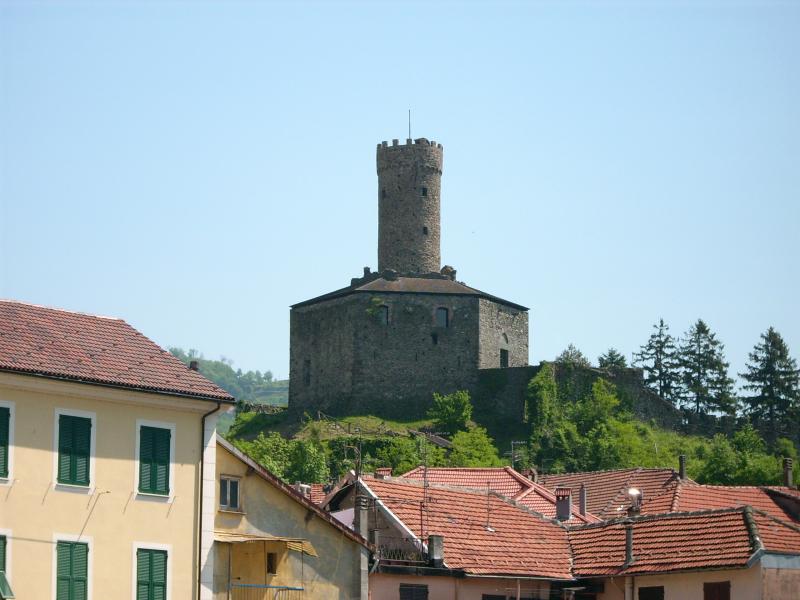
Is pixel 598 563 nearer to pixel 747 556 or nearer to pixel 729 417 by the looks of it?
pixel 747 556

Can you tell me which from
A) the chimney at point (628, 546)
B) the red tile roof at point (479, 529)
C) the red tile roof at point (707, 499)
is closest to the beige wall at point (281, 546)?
the red tile roof at point (479, 529)

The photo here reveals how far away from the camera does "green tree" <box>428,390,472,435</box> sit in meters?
104

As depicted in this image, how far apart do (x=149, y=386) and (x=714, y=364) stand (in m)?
98.1

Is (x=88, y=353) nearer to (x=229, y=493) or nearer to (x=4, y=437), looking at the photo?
(x=4, y=437)

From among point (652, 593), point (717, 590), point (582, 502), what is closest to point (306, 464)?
point (582, 502)

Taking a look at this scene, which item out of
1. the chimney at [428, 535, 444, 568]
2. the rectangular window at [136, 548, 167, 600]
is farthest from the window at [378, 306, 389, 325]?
the rectangular window at [136, 548, 167, 600]

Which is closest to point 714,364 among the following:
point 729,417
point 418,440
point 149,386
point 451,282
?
point 729,417

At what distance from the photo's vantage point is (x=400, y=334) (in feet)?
361

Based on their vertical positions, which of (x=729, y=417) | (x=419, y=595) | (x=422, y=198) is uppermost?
(x=422, y=198)

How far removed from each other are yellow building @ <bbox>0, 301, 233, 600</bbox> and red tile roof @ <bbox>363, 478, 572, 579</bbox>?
7274 millimetres

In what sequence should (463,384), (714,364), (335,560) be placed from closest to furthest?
(335,560), (463,384), (714,364)

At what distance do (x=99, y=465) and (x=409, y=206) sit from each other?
81095mm

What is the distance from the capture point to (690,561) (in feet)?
133

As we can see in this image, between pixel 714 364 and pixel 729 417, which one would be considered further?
pixel 714 364
